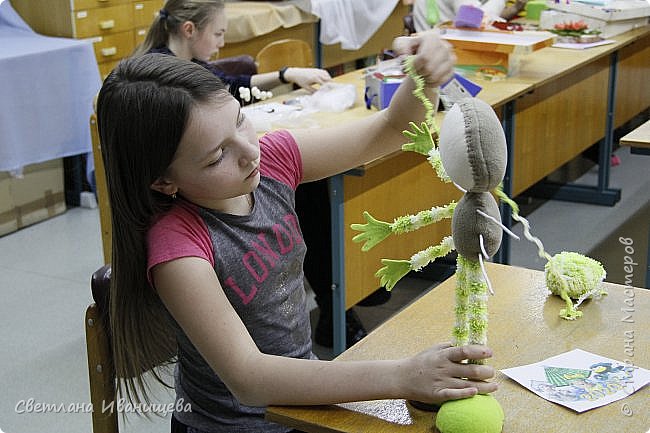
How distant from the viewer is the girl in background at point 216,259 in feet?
3.65

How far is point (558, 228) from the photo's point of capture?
3893 mm

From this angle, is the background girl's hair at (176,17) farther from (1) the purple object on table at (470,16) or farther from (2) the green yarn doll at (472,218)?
(2) the green yarn doll at (472,218)

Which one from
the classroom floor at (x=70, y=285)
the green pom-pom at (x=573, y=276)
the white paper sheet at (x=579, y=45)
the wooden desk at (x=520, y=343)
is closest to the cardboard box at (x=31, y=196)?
the classroom floor at (x=70, y=285)

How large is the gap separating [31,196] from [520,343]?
130 inches

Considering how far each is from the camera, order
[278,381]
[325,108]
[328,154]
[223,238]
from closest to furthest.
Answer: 1. [278,381]
2. [223,238]
3. [328,154]
4. [325,108]

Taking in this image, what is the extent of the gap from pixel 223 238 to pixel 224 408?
0.28 metres

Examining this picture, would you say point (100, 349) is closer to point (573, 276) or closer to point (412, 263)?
point (412, 263)

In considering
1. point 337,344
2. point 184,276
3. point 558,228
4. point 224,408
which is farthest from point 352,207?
point 558,228

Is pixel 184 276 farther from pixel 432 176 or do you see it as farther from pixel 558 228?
pixel 558 228

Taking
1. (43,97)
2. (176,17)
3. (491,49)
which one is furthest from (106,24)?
(491,49)

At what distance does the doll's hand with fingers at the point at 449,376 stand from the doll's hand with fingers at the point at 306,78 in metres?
2.19

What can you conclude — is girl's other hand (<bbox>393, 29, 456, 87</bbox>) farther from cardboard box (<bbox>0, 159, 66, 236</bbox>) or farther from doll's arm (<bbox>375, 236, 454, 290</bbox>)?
cardboard box (<bbox>0, 159, 66, 236</bbox>)

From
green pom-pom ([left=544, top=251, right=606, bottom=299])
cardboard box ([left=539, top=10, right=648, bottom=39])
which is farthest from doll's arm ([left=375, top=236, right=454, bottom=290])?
cardboard box ([left=539, top=10, right=648, bottom=39])

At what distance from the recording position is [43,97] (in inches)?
162
